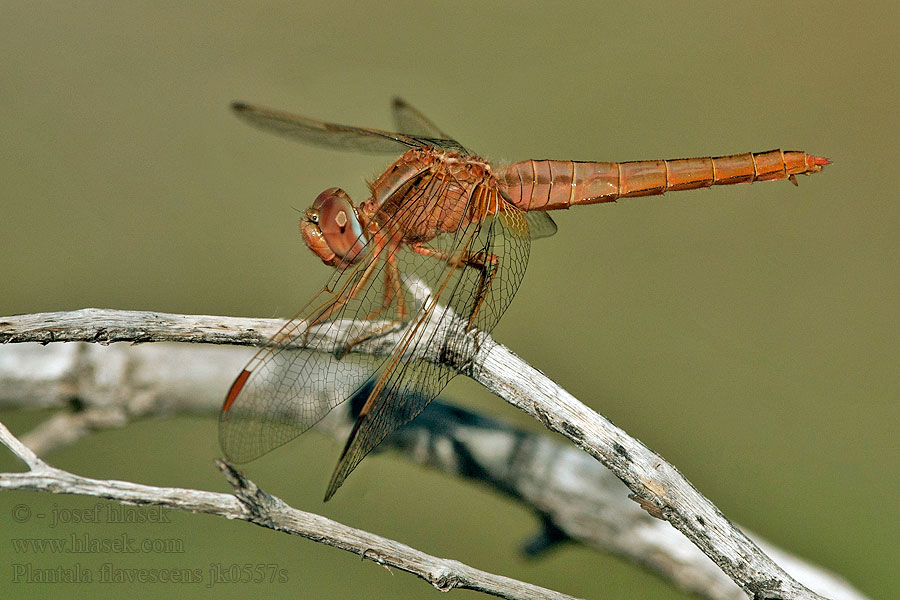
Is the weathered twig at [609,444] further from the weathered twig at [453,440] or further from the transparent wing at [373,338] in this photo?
the weathered twig at [453,440]

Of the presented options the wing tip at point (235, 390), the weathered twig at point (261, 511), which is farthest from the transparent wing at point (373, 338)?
the weathered twig at point (261, 511)

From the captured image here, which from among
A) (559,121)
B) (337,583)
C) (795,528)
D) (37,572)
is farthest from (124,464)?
(559,121)

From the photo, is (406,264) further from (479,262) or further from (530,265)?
(530,265)

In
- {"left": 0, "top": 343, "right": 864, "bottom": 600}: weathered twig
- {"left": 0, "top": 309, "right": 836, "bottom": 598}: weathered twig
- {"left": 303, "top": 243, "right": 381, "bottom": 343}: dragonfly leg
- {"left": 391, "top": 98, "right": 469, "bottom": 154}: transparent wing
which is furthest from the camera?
{"left": 391, "top": 98, "right": 469, "bottom": 154}: transparent wing

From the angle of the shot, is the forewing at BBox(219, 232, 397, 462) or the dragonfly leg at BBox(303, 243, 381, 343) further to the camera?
the dragonfly leg at BBox(303, 243, 381, 343)

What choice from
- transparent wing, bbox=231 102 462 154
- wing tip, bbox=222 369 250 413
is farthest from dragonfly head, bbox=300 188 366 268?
wing tip, bbox=222 369 250 413

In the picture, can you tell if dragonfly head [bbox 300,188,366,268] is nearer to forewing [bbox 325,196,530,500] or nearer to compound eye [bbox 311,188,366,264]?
compound eye [bbox 311,188,366,264]

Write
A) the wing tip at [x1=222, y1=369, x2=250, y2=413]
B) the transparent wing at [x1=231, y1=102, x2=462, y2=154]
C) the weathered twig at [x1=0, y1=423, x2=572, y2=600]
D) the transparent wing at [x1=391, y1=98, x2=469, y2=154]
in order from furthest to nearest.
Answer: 1. the transparent wing at [x1=391, y1=98, x2=469, y2=154]
2. the transparent wing at [x1=231, y1=102, x2=462, y2=154]
3. the wing tip at [x1=222, y1=369, x2=250, y2=413]
4. the weathered twig at [x1=0, y1=423, x2=572, y2=600]
